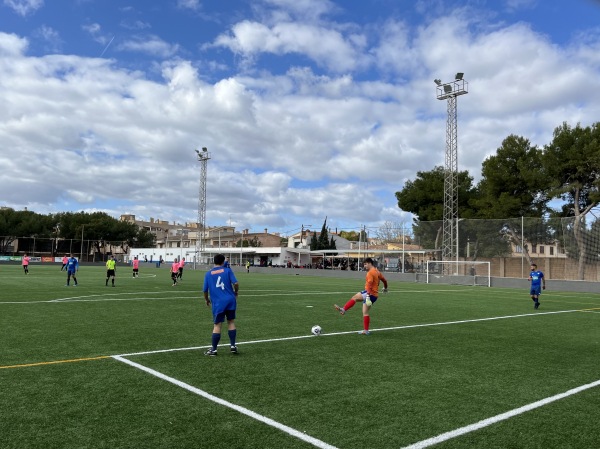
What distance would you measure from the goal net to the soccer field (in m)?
25.3

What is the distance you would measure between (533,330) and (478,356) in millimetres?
4781

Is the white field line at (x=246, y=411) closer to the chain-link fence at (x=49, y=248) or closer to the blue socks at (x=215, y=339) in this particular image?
the blue socks at (x=215, y=339)

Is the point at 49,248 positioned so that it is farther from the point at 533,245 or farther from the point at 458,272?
the point at 533,245

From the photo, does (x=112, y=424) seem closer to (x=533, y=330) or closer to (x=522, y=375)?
(x=522, y=375)

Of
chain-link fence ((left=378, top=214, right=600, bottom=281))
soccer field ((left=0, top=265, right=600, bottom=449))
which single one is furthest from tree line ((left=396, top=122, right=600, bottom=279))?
soccer field ((left=0, top=265, right=600, bottom=449))

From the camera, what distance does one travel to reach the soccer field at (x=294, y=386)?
4762 mm

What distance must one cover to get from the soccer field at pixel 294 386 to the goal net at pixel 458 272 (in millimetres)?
25267

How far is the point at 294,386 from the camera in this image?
257 inches

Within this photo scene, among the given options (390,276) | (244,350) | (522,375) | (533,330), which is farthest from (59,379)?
(390,276)

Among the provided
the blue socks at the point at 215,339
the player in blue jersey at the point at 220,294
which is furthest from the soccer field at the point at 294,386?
the player in blue jersey at the point at 220,294

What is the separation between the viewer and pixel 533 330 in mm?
12734

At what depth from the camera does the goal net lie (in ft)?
121

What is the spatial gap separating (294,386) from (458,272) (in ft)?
114

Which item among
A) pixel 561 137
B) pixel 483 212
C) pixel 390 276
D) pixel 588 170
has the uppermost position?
pixel 561 137
